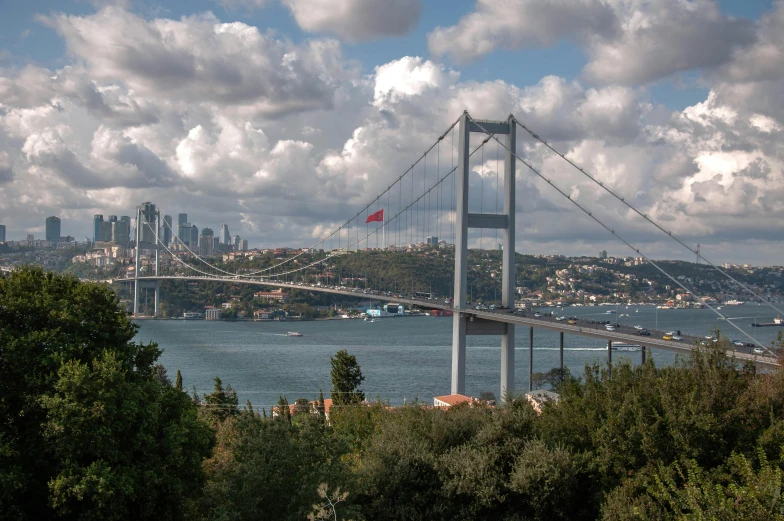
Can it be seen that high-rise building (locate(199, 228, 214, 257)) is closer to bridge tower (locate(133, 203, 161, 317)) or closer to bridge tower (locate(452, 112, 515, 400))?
bridge tower (locate(133, 203, 161, 317))

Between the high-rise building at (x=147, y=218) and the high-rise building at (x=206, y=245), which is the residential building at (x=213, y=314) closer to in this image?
the high-rise building at (x=147, y=218)

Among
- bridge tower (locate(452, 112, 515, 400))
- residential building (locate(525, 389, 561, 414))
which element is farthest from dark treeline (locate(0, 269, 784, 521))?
bridge tower (locate(452, 112, 515, 400))

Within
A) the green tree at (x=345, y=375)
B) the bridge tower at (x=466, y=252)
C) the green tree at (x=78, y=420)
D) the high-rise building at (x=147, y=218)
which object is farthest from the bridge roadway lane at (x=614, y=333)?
the high-rise building at (x=147, y=218)

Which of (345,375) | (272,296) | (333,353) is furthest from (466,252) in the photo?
(272,296)

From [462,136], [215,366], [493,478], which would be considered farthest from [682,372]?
[215,366]

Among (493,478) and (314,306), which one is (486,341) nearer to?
(314,306)

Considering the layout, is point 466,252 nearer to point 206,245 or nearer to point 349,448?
point 349,448
